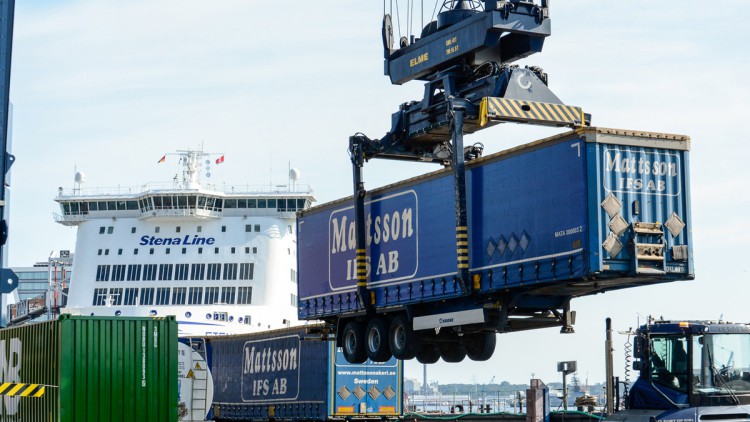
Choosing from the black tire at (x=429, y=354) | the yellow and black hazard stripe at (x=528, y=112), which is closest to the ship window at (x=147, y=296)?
the black tire at (x=429, y=354)

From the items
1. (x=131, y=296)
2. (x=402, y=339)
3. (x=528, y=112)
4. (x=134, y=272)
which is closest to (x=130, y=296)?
(x=131, y=296)

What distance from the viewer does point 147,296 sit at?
53.2 metres

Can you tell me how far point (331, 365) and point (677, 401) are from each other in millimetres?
18146

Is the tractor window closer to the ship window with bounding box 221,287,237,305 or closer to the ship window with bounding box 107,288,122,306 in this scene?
the ship window with bounding box 221,287,237,305

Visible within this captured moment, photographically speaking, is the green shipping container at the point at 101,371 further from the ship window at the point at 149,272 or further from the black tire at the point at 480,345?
the ship window at the point at 149,272

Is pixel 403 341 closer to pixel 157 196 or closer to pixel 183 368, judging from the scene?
pixel 183 368

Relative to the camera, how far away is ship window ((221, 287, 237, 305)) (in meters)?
53.4

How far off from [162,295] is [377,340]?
94.0 ft

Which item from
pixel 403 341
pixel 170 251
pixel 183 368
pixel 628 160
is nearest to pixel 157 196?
pixel 170 251

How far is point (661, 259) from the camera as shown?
1966 centimetres

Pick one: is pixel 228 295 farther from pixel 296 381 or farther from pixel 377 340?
pixel 377 340

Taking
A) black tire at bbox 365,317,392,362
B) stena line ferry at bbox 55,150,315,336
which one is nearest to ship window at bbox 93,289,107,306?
stena line ferry at bbox 55,150,315,336

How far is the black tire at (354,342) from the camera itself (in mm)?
26688

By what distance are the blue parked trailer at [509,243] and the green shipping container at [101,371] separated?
5.55 meters
